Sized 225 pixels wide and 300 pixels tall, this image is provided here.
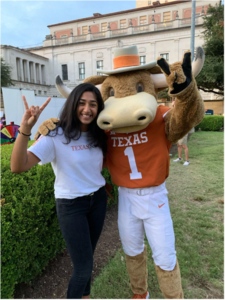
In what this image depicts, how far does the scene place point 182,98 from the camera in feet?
5.45

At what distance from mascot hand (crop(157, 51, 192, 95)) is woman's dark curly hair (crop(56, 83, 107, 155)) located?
1.97 ft

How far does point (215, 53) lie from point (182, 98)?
20.9m

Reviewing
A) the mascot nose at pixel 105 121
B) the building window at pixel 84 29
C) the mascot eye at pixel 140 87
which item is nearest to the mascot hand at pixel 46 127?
the mascot nose at pixel 105 121

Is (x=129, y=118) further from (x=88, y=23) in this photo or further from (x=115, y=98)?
(x=88, y=23)

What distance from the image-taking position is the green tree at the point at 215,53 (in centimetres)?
1759

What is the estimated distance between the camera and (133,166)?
198cm

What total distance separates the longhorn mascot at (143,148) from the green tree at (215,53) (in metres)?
17.9

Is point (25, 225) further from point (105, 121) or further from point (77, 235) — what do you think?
point (105, 121)

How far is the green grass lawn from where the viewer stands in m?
2.32

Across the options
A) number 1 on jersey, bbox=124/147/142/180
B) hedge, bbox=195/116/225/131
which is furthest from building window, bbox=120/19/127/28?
number 1 on jersey, bbox=124/147/142/180

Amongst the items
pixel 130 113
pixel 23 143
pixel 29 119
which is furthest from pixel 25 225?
pixel 130 113

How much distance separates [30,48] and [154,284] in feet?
168

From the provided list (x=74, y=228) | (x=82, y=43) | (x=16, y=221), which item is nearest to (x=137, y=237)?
(x=74, y=228)

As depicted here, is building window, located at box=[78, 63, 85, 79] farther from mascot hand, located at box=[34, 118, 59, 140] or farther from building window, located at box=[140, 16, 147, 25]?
mascot hand, located at box=[34, 118, 59, 140]
